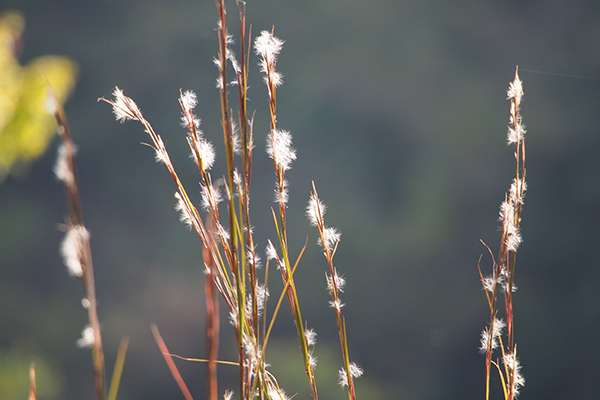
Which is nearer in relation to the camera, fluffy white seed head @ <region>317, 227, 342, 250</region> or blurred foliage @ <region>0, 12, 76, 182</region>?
fluffy white seed head @ <region>317, 227, 342, 250</region>

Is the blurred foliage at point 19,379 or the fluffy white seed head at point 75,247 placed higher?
the blurred foliage at point 19,379

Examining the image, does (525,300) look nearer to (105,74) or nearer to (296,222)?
(296,222)

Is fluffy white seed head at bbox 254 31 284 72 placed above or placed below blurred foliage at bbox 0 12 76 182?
below

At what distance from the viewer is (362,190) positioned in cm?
777

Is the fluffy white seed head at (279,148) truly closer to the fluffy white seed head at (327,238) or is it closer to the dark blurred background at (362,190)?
the fluffy white seed head at (327,238)

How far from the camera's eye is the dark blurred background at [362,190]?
6340 mm

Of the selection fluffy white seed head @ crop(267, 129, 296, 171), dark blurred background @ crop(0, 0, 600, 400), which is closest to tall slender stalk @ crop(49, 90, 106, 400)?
fluffy white seed head @ crop(267, 129, 296, 171)

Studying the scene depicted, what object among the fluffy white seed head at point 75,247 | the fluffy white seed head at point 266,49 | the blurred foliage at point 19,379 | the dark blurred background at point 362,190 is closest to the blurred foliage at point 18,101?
the blurred foliage at point 19,379

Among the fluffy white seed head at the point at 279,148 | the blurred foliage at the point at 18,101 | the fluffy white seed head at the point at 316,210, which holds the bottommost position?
the fluffy white seed head at the point at 316,210

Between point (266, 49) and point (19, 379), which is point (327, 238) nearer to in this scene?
point (266, 49)

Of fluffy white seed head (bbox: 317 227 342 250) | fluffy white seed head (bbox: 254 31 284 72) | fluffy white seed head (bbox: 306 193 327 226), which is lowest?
fluffy white seed head (bbox: 317 227 342 250)

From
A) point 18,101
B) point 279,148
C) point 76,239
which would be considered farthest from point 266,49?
point 18,101

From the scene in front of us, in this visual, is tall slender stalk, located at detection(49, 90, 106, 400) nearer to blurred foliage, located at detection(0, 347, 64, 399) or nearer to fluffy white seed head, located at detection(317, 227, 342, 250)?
fluffy white seed head, located at detection(317, 227, 342, 250)

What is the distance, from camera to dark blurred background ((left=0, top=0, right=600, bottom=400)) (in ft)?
20.8
